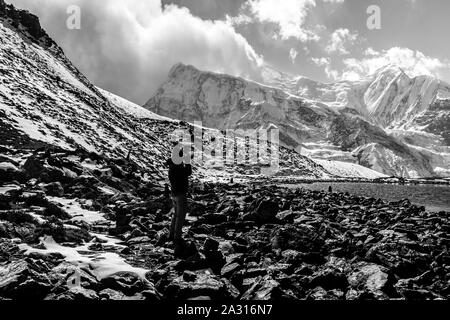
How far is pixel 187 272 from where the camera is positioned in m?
9.43

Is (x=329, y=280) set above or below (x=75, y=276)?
below

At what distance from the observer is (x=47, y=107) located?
75250mm

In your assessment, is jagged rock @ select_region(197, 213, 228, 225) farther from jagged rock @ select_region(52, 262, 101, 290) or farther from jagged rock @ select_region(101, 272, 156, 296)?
jagged rock @ select_region(52, 262, 101, 290)

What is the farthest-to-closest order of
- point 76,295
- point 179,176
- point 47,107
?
1. point 47,107
2. point 179,176
3. point 76,295

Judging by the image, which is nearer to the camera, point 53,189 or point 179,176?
point 179,176

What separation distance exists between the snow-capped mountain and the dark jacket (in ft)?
56.9

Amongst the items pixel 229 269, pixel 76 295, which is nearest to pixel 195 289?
pixel 229 269

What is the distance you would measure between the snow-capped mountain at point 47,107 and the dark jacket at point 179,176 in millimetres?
17334

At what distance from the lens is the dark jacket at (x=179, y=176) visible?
12.9m

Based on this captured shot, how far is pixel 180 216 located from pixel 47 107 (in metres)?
71.5

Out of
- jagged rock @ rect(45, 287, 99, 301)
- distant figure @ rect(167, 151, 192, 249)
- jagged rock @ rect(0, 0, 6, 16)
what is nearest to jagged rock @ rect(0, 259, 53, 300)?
jagged rock @ rect(45, 287, 99, 301)

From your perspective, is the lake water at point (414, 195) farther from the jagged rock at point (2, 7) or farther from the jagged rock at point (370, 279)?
the jagged rock at point (2, 7)

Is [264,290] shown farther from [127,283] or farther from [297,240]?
[297,240]
